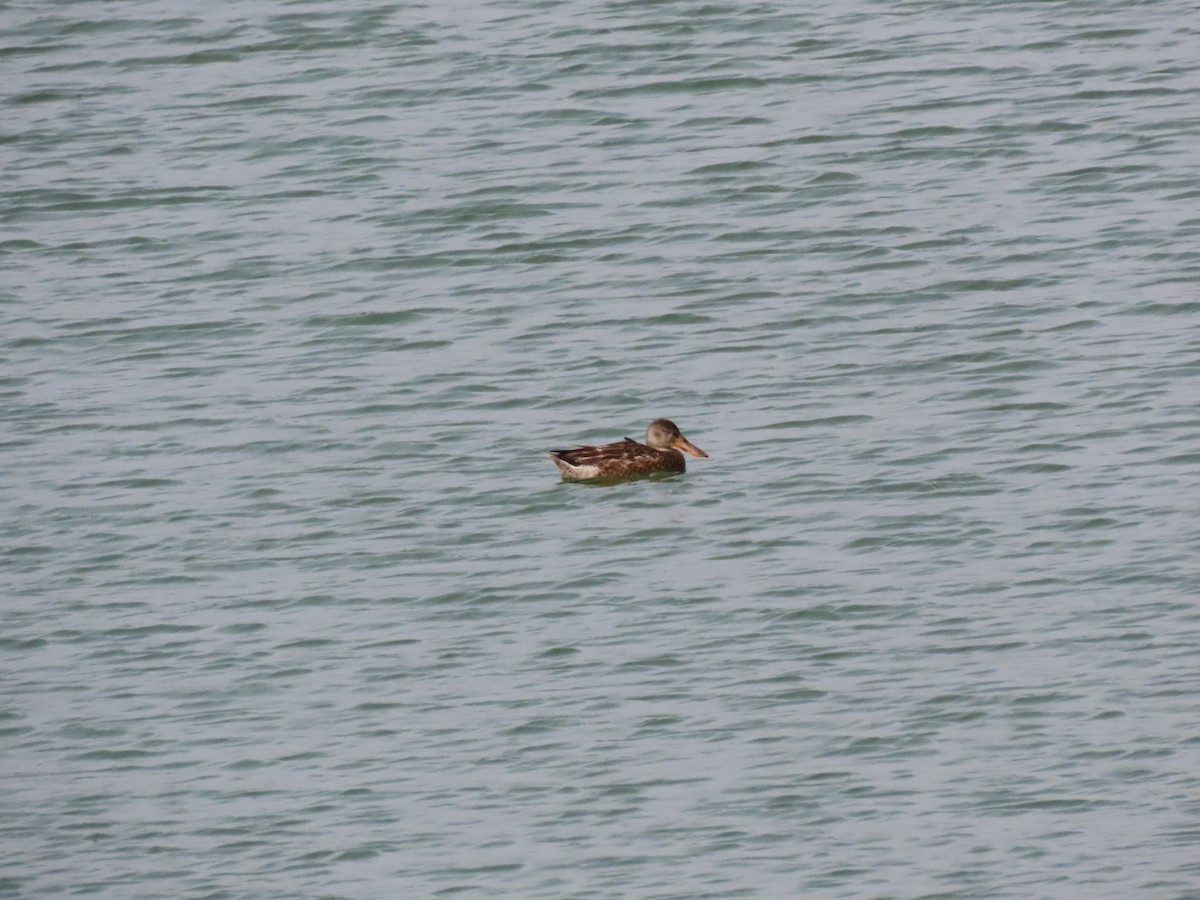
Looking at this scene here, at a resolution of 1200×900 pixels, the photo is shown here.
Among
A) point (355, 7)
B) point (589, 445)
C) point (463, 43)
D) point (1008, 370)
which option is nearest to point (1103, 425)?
point (1008, 370)

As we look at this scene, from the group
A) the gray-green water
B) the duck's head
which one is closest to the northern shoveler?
the duck's head

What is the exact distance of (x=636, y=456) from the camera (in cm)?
1385

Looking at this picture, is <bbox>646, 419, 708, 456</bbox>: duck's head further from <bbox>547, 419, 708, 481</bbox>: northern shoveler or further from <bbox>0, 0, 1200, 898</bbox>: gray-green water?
<bbox>0, 0, 1200, 898</bbox>: gray-green water

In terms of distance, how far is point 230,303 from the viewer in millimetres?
17422

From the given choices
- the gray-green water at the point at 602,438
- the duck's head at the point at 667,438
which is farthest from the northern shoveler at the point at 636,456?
the gray-green water at the point at 602,438

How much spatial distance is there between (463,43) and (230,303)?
6399 mm

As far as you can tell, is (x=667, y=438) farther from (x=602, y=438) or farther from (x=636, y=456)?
(x=602, y=438)

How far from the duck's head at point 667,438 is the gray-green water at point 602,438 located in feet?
0.67

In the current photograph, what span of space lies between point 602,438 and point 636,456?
0.60m

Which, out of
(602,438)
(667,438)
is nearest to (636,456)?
(667,438)

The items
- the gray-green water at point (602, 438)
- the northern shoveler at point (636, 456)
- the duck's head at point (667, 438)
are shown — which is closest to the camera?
the gray-green water at point (602, 438)

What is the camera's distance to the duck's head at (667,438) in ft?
45.4

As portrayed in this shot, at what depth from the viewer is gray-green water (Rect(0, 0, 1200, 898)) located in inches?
369

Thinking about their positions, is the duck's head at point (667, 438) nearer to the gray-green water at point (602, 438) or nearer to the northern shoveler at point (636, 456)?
the northern shoveler at point (636, 456)
